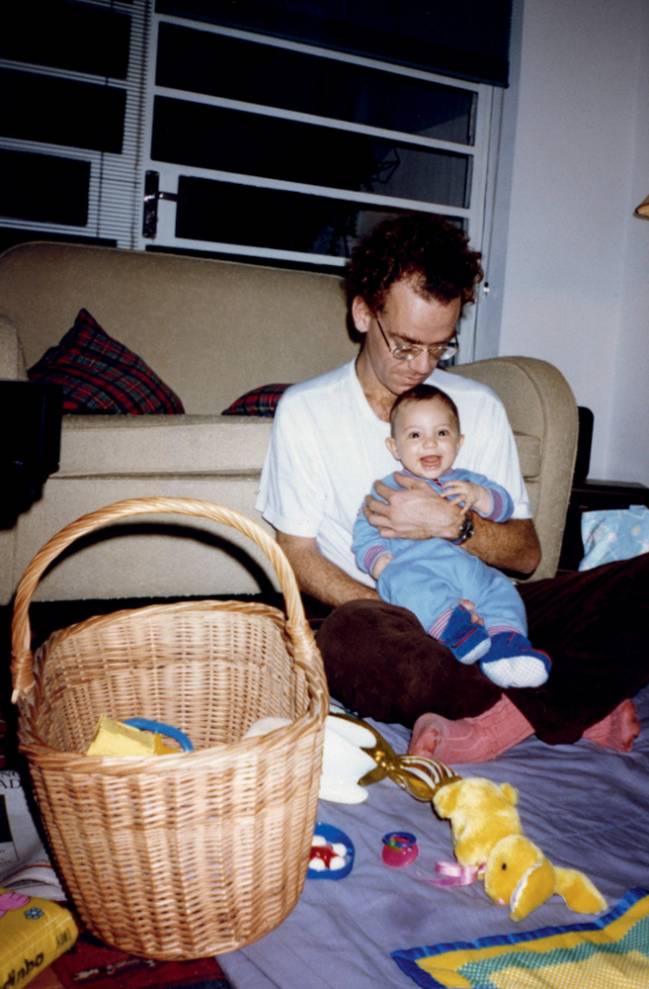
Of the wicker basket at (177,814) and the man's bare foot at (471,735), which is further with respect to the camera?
the man's bare foot at (471,735)

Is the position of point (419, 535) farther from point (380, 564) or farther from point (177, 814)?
point (177, 814)

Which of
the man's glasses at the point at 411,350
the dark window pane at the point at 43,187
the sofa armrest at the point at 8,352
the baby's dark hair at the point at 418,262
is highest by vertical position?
the dark window pane at the point at 43,187

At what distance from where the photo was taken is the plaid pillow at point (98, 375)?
1.84 m

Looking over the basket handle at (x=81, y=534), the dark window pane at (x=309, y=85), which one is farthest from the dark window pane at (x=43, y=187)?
the basket handle at (x=81, y=534)

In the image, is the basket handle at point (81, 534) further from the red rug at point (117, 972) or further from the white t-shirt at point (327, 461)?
the white t-shirt at point (327, 461)

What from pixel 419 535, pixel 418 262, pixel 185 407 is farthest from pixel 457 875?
pixel 185 407

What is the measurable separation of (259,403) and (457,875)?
4.63 ft

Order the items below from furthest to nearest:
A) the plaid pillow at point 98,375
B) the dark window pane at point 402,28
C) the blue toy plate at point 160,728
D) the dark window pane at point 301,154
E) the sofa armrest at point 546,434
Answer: the dark window pane at point 301,154 < the dark window pane at point 402,28 < the sofa armrest at point 546,434 < the plaid pillow at point 98,375 < the blue toy plate at point 160,728

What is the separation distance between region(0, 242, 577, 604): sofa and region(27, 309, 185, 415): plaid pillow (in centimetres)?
11

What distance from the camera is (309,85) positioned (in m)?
3.42

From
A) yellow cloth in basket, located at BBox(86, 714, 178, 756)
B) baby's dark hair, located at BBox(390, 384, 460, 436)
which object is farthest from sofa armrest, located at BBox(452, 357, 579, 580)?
yellow cloth in basket, located at BBox(86, 714, 178, 756)

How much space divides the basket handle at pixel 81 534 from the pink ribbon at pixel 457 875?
362 millimetres

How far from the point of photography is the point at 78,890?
699 mm

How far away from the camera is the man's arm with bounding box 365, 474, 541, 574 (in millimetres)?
1381
